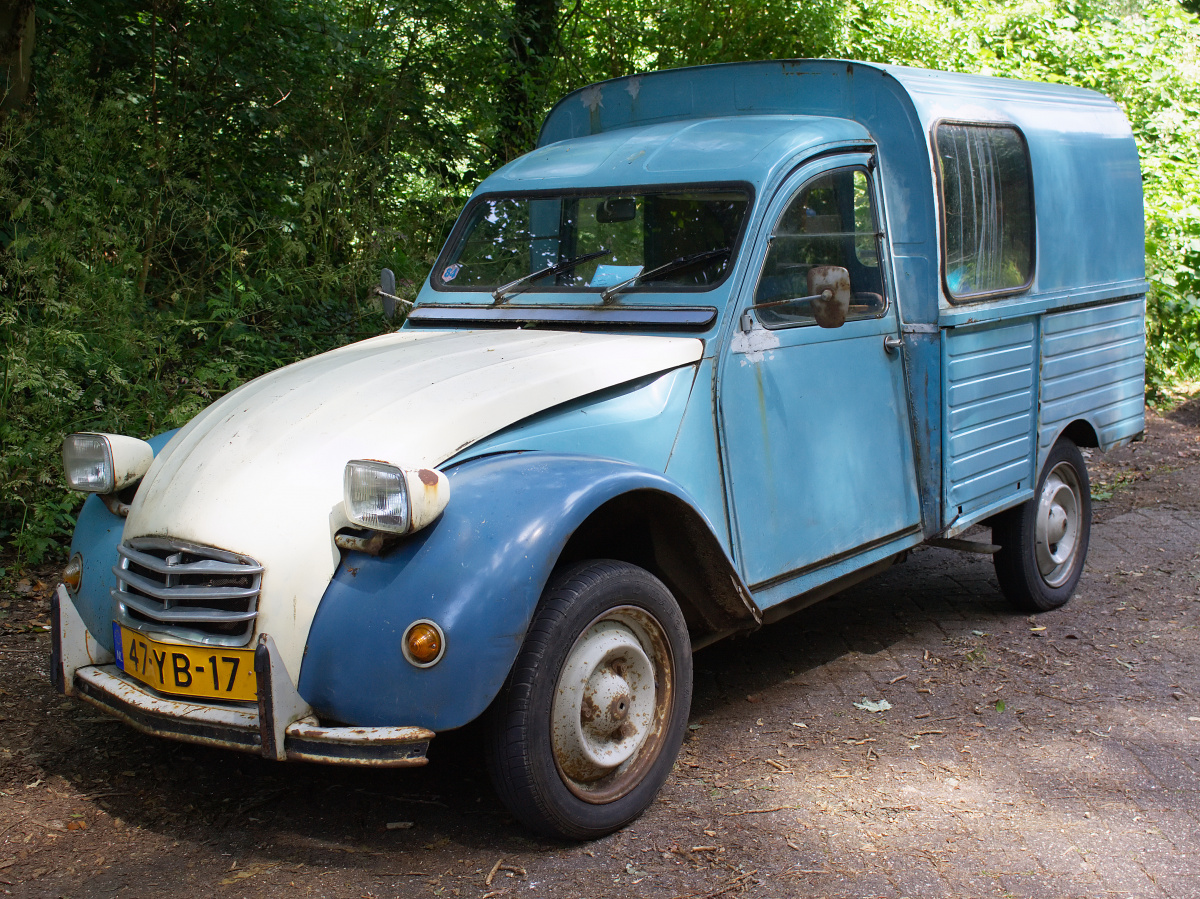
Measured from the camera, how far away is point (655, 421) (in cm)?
330

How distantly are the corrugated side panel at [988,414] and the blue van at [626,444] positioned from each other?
0.02 metres

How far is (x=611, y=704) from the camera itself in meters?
3.03

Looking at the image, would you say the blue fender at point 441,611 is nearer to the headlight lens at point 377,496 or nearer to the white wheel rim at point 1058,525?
the headlight lens at point 377,496

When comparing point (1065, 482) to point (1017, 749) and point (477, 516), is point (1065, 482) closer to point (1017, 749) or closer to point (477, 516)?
point (1017, 749)

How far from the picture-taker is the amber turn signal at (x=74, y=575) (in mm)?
3195

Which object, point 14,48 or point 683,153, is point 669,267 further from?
point 14,48

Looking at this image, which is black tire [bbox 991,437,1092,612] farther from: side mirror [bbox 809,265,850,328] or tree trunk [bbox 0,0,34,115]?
tree trunk [bbox 0,0,34,115]

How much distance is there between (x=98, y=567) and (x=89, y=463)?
35 cm

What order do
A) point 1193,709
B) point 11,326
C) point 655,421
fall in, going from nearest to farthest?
point 655,421, point 1193,709, point 11,326

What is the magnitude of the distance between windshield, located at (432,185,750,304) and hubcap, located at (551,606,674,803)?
3.96 feet

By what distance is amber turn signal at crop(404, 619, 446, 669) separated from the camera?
260 cm

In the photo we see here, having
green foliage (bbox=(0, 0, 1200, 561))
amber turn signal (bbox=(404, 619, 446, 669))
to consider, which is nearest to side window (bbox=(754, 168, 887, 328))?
amber turn signal (bbox=(404, 619, 446, 669))

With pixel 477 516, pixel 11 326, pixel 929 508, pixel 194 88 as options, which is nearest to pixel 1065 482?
pixel 929 508

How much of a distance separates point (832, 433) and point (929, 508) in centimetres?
68
